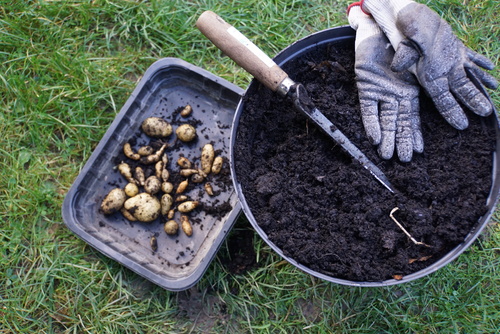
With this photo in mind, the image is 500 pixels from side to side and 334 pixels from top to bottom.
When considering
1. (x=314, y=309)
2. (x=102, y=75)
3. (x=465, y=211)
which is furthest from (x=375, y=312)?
(x=102, y=75)

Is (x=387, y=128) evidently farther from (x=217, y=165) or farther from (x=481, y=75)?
(x=217, y=165)

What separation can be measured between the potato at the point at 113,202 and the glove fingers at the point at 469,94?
4.92 ft

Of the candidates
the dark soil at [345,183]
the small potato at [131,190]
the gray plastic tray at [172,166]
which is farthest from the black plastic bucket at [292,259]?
the small potato at [131,190]

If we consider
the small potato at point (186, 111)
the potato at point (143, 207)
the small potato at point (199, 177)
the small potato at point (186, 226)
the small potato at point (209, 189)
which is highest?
the small potato at point (186, 111)

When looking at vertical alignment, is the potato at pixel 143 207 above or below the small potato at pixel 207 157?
below

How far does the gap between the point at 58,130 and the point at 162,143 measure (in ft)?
2.07

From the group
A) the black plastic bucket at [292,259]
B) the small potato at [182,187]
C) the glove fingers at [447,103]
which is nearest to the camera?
the black plastic bucket at [292,259]

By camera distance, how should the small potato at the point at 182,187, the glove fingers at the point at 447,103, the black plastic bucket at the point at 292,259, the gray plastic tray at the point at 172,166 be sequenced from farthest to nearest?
1. the small potato at the point at 182,187
2. the gray plastic tray at the point at 172,166
3. the glove fingers at the point at 447,103
4. the black plastic bucket at the point at 292,259

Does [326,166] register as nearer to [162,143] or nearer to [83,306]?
[162,143]

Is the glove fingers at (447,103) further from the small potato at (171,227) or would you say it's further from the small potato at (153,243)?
the small potato at (153,243)

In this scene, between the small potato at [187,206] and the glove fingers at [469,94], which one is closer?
the glove fingers at [469,94]

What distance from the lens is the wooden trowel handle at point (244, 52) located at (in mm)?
1376

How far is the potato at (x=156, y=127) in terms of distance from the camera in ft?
6.35

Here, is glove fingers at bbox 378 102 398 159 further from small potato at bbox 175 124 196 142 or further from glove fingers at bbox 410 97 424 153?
small potato at bbox 175 124 196 142
